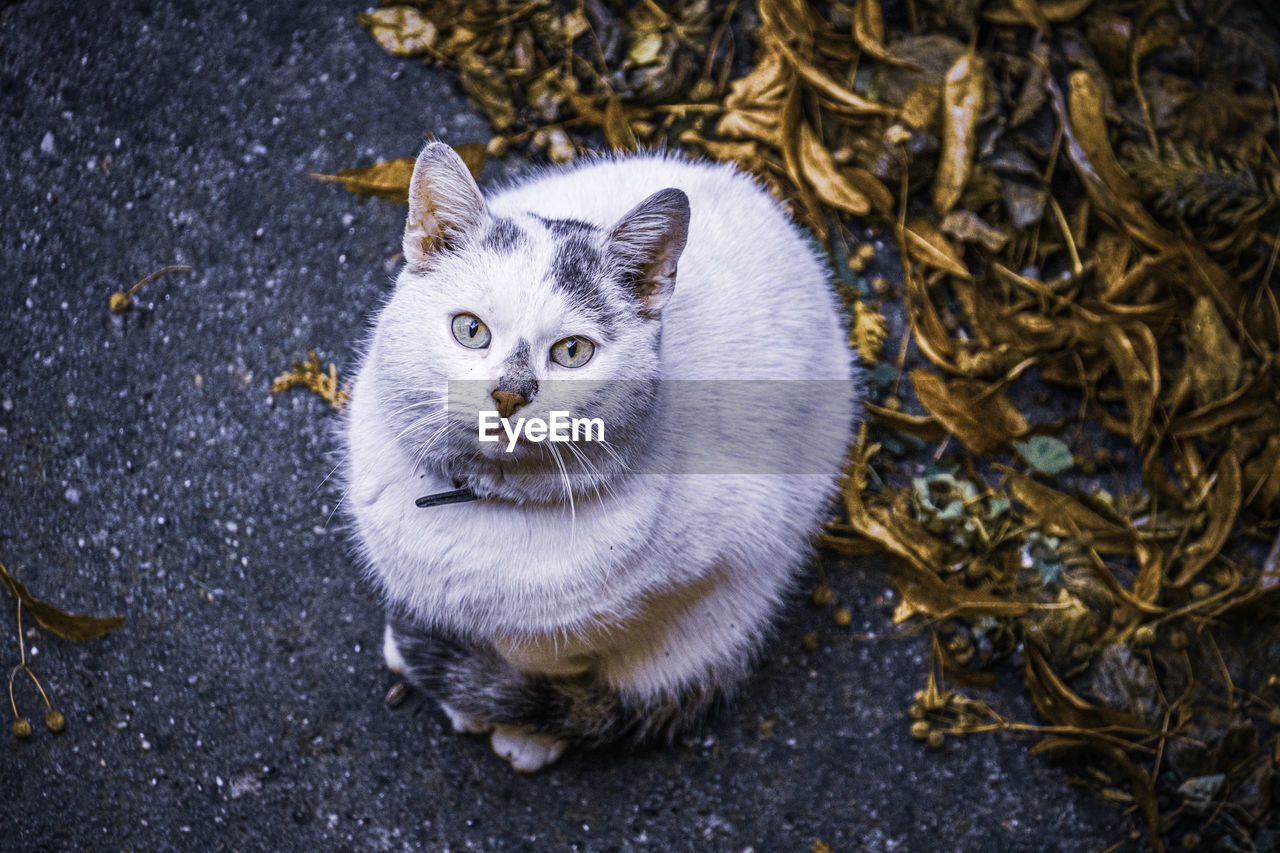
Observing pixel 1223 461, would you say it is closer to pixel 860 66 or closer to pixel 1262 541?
pixel 1262 541

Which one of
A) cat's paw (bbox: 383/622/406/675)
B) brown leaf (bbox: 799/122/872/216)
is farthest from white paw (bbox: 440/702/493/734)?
brown leaf (bbox: 799/122/872/216)

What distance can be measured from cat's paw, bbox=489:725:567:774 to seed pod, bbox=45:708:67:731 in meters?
0.83

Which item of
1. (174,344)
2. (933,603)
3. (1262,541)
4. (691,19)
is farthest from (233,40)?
(1262,541)

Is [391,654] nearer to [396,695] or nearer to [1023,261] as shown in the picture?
[396,695]

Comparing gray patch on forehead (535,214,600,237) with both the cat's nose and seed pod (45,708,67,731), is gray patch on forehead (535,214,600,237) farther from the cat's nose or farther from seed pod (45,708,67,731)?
seed pod (45,708,67,731)

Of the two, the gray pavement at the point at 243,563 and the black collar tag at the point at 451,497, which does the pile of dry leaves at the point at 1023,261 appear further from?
the black collar tag at the point at 451,497

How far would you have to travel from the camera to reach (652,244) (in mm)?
1228

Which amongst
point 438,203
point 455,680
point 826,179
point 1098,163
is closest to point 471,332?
point 438,203

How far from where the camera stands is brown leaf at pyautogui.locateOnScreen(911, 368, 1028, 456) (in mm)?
1889

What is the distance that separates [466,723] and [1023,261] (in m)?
1.52

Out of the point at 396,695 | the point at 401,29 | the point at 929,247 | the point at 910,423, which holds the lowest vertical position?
the point at 396,695

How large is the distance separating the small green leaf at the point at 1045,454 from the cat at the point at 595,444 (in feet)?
1.36

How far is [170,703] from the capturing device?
176cm

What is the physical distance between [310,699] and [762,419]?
1.06m
